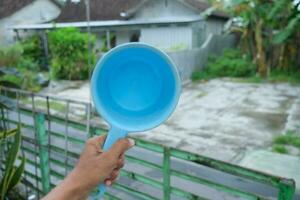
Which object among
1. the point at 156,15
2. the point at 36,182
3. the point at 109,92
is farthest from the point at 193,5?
the point at 109,92

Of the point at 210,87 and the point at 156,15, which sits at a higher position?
the point at 156,15

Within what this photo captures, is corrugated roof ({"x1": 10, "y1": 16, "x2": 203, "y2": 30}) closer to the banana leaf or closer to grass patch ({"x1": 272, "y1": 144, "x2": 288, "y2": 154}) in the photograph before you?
grass patch ({"x1": 272, "y1": 144, "x2": 288, "y2": 154})

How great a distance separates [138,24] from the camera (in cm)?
1518

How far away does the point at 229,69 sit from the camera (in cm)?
1257

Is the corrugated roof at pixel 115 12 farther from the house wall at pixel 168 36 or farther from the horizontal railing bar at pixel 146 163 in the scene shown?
the horizontal railing bar at pixel 146 163

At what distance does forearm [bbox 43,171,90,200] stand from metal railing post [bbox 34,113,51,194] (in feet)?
5.23

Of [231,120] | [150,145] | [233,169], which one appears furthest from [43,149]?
[231,120]

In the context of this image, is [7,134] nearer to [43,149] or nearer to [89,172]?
[43,149]

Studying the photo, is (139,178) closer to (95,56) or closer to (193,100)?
(193,100)

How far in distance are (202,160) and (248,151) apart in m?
4.01

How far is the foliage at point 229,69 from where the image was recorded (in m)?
12.4

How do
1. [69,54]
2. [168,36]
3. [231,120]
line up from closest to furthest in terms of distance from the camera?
[231,120]
[69,54]
[168,36]

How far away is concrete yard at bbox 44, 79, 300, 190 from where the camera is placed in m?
5.51

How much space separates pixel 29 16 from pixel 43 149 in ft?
57.9
